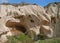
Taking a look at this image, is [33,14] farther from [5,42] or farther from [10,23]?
[5,42]

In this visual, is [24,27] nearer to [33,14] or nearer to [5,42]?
[33,14]

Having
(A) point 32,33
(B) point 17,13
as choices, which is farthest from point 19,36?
(B) point 17,13

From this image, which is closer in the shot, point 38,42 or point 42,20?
point 38,42

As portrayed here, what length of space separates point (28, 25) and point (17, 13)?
151 cm

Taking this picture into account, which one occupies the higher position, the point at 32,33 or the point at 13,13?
the point at 13,13

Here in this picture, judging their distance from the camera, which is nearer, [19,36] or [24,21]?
[19,36]

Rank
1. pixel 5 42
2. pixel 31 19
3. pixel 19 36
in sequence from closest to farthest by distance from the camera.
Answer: pixel 5 42 → pixel 19 36 → pixel 31 19

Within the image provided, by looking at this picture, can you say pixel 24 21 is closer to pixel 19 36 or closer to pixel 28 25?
pixel 28 25

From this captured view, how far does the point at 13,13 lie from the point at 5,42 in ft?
12.7

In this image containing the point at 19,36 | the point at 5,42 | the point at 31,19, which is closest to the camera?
the point at 5,42

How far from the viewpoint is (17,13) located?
19703 millimetres

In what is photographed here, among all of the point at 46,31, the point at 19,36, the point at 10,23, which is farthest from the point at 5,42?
the point at 46,31

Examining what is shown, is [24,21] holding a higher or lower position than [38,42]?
higher

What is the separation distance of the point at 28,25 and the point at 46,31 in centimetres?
163
